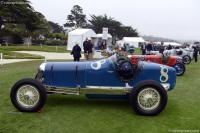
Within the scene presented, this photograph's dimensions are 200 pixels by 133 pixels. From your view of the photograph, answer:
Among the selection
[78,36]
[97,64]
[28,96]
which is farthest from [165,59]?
[78,36]

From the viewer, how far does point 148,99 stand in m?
6.63

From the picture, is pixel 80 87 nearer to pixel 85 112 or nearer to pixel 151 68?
pixel 85 112

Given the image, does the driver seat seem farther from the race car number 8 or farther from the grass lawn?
the race car number 8

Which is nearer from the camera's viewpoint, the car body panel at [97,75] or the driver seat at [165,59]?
the car body panel at [97,75]

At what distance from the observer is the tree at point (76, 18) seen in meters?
108

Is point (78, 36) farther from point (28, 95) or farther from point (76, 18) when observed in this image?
point (76, 18)

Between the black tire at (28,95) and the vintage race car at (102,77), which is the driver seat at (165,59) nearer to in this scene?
the vintage race car at (102,77)

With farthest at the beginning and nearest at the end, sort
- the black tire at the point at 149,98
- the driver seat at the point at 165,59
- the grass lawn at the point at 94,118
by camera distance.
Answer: the driver seat at the point at 165,59, the black tire at the point at 149,98, the grass lawn at the point at 94,118

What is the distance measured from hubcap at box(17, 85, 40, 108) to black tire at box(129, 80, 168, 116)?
2228 mm

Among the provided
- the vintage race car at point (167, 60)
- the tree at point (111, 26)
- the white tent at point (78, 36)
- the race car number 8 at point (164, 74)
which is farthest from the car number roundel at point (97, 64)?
the tree at point (111, 26)

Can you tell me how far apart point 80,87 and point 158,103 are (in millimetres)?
1931

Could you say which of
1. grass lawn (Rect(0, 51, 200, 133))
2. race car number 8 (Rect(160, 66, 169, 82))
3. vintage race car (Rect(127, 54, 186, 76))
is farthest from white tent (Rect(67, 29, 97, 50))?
race car number 8 (Rect(160, 66, 169, 82))

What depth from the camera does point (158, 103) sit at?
665cm

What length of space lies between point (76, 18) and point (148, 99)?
340 feet
